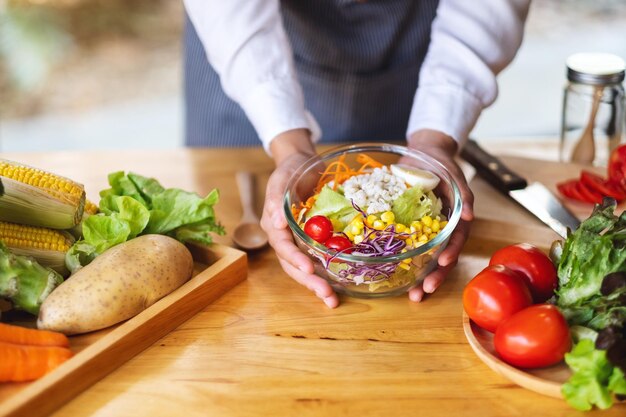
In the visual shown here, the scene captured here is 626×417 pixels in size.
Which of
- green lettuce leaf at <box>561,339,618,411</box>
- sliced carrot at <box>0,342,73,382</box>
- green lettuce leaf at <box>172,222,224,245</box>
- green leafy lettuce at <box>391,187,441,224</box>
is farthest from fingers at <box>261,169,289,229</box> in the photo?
green lettuce leaf at <box>561,339,618,411</box>

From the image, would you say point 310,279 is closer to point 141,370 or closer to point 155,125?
point 141,370

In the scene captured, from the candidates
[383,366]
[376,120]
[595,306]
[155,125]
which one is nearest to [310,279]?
[383,366]

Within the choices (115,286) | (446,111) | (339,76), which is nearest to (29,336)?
(115,286)

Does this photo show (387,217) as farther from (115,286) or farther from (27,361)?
(27,361)

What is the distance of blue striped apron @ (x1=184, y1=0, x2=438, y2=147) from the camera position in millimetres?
1859

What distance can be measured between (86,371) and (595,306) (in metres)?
0.78

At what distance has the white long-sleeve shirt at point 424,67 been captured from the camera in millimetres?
1611

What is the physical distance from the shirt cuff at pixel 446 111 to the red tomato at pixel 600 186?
292mm

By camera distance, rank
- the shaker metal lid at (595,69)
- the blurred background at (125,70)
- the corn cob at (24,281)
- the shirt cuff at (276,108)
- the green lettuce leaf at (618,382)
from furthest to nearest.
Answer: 1. the blurred background at (125,70)
2. the shaker metal lid at (595,69)
3. the shirt cuff at (276,108)
4. the corn cob at (24,281)
5. the green lettuce leaf at (618,382)

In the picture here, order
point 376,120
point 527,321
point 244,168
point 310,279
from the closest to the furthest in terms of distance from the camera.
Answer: point 527,321, point 310,279, point 244,168, point 376,120

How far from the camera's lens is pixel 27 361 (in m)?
1.03

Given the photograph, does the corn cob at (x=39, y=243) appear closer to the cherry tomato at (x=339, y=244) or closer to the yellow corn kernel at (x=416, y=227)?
the cherry tomato at (x=339, y=244)

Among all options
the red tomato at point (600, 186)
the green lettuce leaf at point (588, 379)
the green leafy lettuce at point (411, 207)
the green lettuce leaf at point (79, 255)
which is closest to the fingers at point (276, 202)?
the green leafy lettuce at point (411, 207)

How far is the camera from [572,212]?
157 cm
